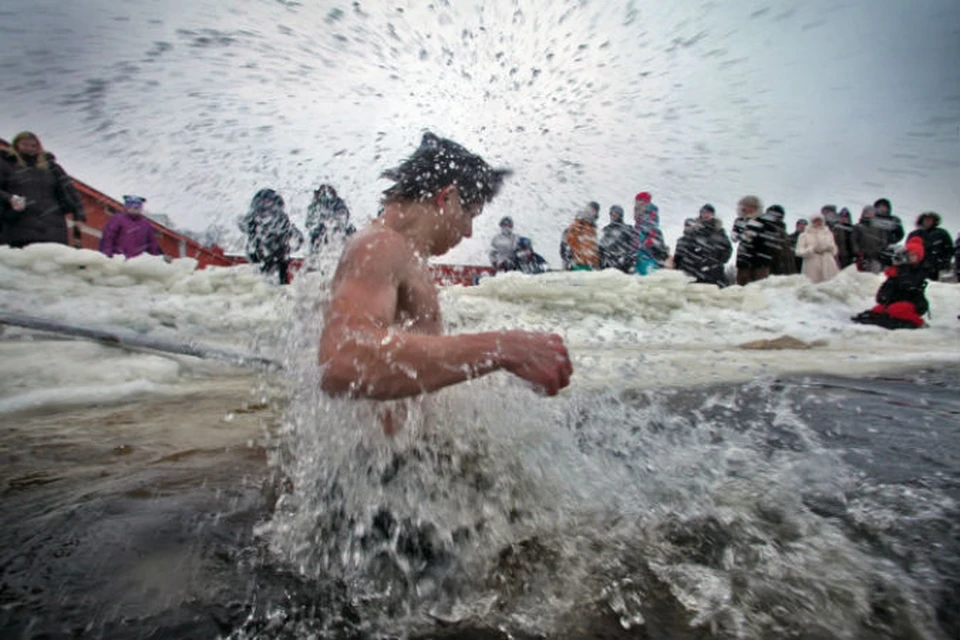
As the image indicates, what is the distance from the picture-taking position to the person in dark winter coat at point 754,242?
28.6 feet

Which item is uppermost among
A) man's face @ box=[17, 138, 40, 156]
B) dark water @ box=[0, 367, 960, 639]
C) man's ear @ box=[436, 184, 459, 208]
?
man's face @ box=[17, 138, 40, 156]

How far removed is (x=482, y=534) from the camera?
166cm

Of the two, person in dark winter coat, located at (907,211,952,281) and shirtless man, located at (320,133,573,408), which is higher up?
person in dark winter coat, located at (907,211,952,281)

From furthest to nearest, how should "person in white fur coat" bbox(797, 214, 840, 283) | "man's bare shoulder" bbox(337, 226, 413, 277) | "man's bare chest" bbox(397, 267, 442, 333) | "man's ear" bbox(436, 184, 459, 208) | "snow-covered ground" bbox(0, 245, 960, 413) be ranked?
"person in white fur coat" bbox(797, 214, 840, 283), "snow-covered ground" bbox(0, 245, 960, 413), "man's ear" bbox(436, 184, 459, 208), "man's bare chest" bbox(397, 267, 442, 333), "man's bare shoulder" bbox(337, 226, 413, 277)

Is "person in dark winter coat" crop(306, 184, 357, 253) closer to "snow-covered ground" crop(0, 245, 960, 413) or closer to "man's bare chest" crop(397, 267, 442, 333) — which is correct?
"snow-covered ground" crop(0, 245, 960, 413)

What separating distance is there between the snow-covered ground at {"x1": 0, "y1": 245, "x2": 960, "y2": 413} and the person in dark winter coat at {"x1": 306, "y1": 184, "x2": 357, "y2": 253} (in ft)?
0.96

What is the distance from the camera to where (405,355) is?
1.52m

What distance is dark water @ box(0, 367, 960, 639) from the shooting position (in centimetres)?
124

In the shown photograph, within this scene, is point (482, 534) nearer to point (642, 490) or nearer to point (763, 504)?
point (642, 490)

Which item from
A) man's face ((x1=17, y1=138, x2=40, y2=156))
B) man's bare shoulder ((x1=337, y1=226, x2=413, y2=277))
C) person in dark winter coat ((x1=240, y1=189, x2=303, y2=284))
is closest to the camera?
man's bare shoulder ((x1=337, y1=226, x2=413, y2=277))

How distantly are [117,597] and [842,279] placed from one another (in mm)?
10057

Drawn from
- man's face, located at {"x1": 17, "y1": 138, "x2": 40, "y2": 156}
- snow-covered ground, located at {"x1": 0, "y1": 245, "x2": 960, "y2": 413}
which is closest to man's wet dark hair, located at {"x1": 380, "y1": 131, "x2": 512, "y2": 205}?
snow-covered ground, located at {"x1": 0, "y1": 245, "x2": 960, "y2": 413}

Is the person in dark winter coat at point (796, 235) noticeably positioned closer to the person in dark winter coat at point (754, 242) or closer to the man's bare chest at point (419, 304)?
the person in dark winter coat at point (754, 242)

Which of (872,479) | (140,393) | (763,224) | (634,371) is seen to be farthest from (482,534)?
(763,224)
